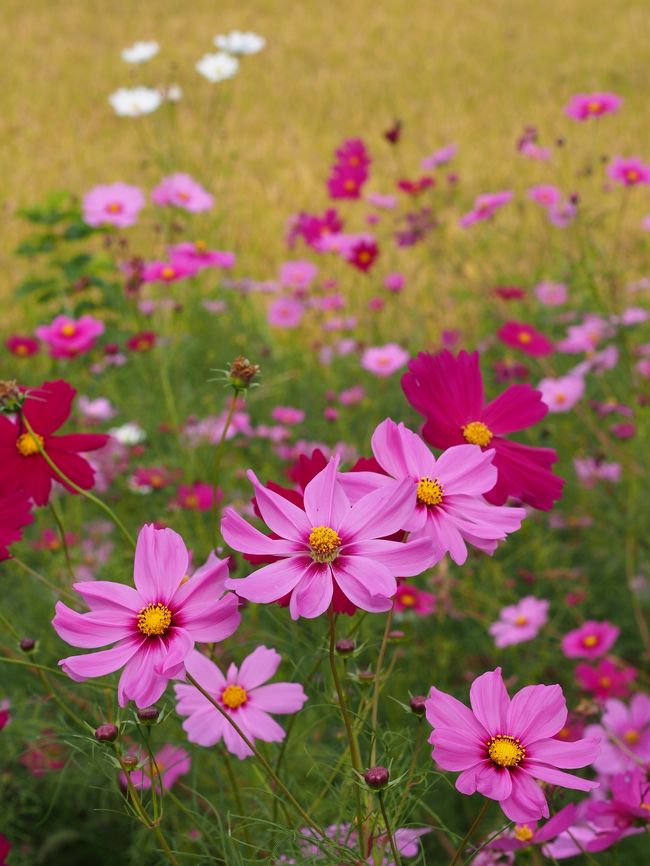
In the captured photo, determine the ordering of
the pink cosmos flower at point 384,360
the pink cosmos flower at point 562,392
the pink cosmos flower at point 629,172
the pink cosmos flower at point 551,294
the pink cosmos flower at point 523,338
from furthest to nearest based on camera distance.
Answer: the pink cosmos flower at point 551,294 < the pink cosmos flower at point 384,360 < the pink cosmos flower at point 629,172 < the pink cosmos flower at point 562,392 < the pink cosmos flower at point 523,338

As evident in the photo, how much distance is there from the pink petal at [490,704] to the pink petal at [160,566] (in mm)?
178

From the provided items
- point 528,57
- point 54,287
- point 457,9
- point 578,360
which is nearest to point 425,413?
point 578,360

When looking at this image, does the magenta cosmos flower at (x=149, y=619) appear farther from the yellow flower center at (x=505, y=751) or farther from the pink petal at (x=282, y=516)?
the yellow flower center at (x=505, y=751)

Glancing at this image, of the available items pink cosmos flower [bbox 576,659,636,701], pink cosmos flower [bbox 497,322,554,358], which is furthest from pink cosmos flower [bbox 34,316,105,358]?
pink cosmos flower [bbox 576,659,636,701]

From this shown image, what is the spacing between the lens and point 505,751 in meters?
0.50

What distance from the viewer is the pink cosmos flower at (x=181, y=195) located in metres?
1.79

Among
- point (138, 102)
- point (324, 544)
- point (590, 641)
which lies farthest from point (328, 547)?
point (138, 102)

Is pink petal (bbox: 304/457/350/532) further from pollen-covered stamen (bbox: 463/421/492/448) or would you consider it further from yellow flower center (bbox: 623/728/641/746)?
yellow flower center (bbox: 623/728/641/746)

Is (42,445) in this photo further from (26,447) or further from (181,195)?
(181,195)

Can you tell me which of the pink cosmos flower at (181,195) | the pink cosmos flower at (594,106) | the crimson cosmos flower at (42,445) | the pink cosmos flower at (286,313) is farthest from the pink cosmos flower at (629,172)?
the crimson cosmos flower at (42,445)

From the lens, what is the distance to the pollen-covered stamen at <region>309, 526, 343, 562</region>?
1.65 feet

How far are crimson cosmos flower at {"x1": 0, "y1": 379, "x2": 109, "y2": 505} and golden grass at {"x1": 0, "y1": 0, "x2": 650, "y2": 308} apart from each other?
4.74 ft

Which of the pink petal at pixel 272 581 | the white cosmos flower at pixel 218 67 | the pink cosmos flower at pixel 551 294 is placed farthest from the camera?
the white cosmos flower at pixel 218 67

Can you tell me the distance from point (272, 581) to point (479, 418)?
0.76 feet
